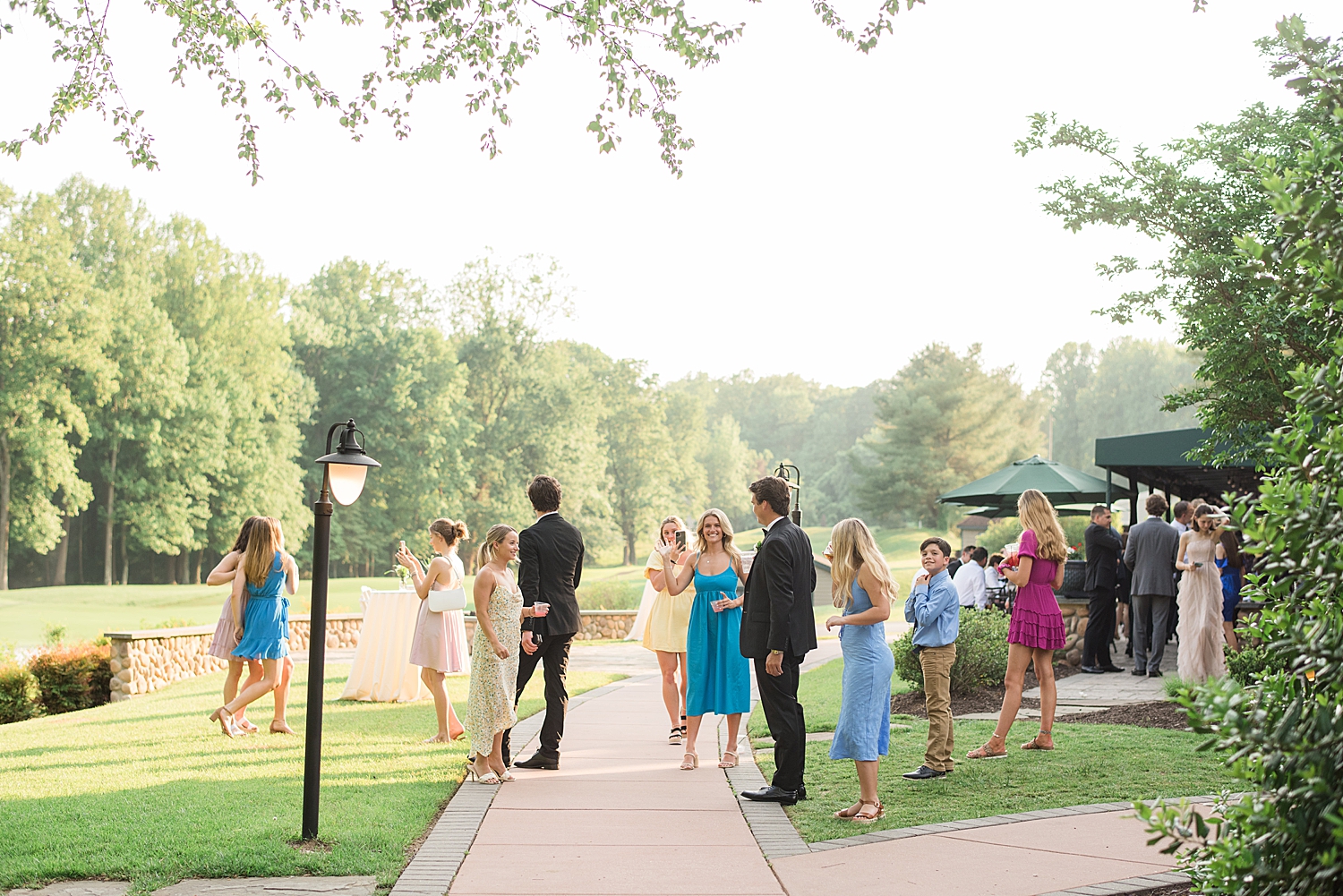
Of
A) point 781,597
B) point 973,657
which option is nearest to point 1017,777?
point 781,597

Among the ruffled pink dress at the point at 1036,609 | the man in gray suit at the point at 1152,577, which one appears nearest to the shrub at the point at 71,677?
the ruffled pink dress at the point at 1036,609

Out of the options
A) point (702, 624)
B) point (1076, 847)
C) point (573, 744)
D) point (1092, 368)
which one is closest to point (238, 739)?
point (573, 744)

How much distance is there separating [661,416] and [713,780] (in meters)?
59.5

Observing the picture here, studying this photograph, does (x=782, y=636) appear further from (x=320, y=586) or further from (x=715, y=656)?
(x=320, y=586)

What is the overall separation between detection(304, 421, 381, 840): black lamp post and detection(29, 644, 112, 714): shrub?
32.0 feet

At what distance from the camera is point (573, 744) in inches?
347

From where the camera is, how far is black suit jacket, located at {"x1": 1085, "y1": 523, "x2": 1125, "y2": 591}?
12688 mm

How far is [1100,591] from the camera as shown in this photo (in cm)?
1270

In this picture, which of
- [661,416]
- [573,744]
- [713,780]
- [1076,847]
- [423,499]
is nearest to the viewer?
[1076,847]

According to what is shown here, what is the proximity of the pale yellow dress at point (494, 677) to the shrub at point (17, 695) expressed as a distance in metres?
8.74

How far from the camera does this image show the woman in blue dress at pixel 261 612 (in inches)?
355

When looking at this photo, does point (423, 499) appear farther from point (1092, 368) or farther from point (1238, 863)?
point (1092, 368)

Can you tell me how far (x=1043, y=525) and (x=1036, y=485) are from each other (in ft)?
36.2

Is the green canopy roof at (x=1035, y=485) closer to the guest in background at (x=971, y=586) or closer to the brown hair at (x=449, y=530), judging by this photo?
the guest in background at (x=971, y=586)
